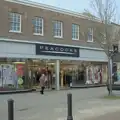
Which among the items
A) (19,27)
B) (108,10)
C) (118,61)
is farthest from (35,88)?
(118,61)

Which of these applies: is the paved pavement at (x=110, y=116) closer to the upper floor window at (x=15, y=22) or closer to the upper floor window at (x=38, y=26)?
the upper floor window at (x=15, y=22)

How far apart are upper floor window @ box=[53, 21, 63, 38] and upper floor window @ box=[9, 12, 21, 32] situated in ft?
13.8

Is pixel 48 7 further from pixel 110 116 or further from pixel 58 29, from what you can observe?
pixel 110 116

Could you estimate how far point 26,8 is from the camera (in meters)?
27.3

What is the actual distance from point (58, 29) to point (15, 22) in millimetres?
5227

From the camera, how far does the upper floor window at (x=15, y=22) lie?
26.3m

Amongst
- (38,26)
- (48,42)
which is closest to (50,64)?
(48,42)

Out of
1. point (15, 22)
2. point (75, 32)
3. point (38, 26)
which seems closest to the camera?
point (15, 22)

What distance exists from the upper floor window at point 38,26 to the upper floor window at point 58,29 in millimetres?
1615

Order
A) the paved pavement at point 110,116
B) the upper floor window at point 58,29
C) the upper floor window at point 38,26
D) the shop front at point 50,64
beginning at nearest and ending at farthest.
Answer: the paved pavement at point 110,116 < the shop front at point 50,64 < the upper floor window at point 38,26 < the upper floor window at point 58,29

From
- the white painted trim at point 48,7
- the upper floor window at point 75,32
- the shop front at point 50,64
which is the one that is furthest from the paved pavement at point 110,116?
the upper floor window at point 75,32

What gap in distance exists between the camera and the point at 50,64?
29.6 meters

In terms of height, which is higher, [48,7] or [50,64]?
[48,7]

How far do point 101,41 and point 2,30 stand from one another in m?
7.51
